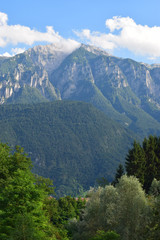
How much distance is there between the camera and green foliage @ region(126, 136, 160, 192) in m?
64.5

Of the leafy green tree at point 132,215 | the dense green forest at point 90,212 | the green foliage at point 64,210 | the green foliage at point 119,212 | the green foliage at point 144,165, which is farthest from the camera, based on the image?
the green foliage at point 64,210

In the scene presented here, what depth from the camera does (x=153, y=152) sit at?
69.5 meters

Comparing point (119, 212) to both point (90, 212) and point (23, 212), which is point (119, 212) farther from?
point (23, 212)

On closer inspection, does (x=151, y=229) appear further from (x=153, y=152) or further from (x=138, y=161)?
(x=153, y=152)

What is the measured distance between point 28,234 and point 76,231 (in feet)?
87.4

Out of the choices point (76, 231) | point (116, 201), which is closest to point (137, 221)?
point (116, 201)

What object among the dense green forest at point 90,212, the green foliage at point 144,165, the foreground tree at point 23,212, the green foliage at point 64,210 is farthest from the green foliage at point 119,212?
the green foliage at point 64,210

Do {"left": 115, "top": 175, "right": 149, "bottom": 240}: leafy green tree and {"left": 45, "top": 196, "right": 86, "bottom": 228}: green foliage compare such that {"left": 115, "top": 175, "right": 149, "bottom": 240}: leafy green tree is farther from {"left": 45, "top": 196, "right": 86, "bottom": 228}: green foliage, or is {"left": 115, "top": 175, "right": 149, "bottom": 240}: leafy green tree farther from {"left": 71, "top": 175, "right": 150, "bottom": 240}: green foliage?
{"left": 45, "top": 196, "right": 86, "bottom": 228}: green foliage

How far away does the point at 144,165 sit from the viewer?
2579 inches

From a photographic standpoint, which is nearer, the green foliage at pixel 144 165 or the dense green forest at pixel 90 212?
the dense green forest at pixel 90 212

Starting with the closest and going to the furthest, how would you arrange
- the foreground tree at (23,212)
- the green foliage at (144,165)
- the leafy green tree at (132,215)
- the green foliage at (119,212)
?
the foreground tree at (23,212) < the leafy green tree at (132,215) < the green foliage at (119,212) < the green foliage at (144,165)

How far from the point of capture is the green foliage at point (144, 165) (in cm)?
6450

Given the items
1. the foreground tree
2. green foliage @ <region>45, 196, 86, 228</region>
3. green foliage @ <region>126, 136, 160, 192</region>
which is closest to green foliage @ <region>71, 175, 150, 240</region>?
the foreground tree

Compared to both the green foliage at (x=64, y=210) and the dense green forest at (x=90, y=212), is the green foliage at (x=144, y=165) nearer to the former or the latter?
the dense green forest at (x=90, y=212)
